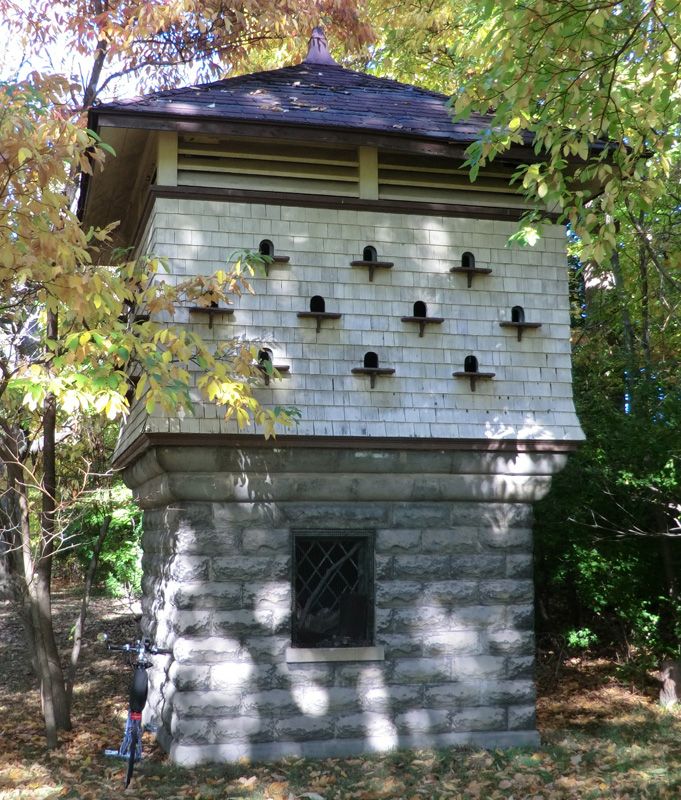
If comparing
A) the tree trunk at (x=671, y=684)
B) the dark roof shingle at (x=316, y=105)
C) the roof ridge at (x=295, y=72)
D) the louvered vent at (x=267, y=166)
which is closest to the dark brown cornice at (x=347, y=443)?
the louvered vent at (x=267, y=166)

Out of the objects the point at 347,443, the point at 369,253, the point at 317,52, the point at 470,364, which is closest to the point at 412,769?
the point at 347,443

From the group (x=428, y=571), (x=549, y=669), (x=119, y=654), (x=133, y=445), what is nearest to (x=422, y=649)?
(x=428, y=571)

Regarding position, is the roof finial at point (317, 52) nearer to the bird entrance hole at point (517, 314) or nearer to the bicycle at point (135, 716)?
the bird entrance hole at point (517, 314)

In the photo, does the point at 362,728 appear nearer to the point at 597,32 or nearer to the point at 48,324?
the point at 48,324

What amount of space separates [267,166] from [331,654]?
434 centimetres

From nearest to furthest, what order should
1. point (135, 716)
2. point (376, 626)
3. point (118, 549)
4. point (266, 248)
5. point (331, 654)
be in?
point (135, 716) < point (331, 654) < point (376, 626) < point (266, 248) < point (118, 549)

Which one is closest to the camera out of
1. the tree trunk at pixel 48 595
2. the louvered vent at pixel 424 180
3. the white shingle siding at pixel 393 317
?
the white shingle siding at pixel 393 317

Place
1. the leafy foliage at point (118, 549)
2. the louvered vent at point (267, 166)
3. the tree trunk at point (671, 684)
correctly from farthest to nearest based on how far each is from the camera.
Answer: the leafy foliage at point (118, 549) < the tree trunk at point (671, 684) < the louvered vent at point (267, 166)

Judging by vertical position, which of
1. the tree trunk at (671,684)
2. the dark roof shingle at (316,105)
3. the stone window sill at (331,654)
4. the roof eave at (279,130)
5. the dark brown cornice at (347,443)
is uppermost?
the dark roof shingle at (316,105)

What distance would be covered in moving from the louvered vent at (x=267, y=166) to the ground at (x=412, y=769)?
4.97 metres

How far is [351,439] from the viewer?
782cm

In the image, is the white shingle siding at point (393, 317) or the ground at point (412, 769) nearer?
the ground at point (412, 769)

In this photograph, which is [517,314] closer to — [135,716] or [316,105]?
[316,105]

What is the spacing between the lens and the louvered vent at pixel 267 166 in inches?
317
